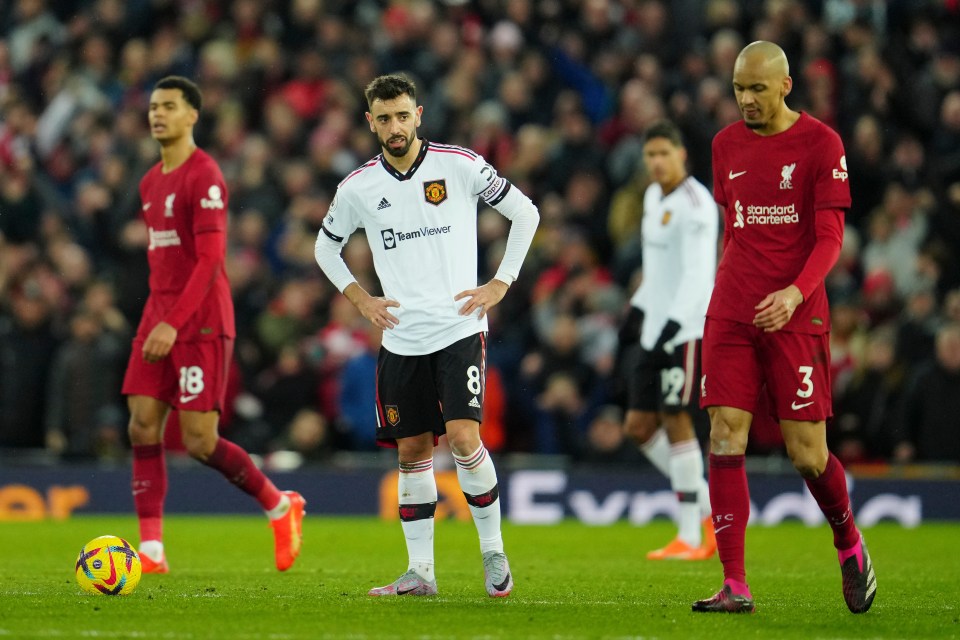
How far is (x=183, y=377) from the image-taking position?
9.19m

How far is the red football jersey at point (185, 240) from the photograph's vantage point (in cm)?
923

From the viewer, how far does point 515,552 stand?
37.7 feet

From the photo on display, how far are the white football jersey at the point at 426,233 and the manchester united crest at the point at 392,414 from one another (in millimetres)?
297

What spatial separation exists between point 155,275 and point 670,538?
5474 mm

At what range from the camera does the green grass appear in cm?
649

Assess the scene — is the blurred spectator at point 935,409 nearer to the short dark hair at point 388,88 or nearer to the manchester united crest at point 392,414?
the manchester united crest at point 392,414

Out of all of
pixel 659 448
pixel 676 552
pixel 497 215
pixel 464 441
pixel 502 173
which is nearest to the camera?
pixel 464 441

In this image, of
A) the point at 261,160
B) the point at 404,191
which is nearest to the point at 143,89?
the point at 261,160

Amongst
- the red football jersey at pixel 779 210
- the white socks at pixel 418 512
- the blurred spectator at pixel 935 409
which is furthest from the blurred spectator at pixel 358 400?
the red football jersey at pixel 779 210

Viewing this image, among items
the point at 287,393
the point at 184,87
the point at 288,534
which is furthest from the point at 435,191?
the point at 287,393

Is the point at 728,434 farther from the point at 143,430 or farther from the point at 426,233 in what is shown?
the point at 143,430

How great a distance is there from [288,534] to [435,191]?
276 cm

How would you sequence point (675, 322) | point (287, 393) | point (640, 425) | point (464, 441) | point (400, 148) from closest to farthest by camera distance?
point (464, 441), point (400, 148), point (675, 322), point (640, 425), point (287, 393)

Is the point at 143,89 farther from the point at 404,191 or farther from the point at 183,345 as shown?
the point at 404,191
